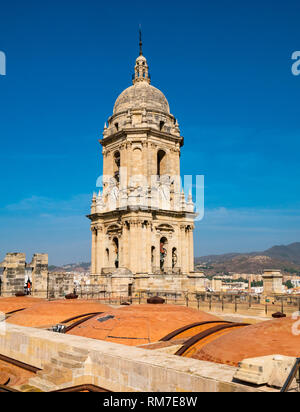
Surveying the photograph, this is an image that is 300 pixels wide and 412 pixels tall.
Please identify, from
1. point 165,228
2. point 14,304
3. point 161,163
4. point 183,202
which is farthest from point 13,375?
point 161,163

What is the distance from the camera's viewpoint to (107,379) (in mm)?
8938

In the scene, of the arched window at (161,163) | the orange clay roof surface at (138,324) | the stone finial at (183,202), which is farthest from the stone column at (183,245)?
the orange clay roof surface at (138,324)

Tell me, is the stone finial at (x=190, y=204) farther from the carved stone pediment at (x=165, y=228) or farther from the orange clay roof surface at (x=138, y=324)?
the orange clay roof surface at (x=138, y=324)

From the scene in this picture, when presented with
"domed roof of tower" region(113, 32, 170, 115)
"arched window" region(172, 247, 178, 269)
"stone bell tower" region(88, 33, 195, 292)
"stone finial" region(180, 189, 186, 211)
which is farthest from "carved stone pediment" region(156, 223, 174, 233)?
"domed roof of tower" region(113, 32, 170, 115)

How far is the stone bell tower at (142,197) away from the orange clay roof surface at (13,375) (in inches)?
1150

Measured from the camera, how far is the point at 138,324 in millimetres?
13758

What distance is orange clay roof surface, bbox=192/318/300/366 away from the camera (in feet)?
30.7

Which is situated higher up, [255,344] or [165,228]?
[165,228]

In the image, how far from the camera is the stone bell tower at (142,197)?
42.5m

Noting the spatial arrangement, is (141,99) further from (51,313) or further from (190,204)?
(51,313)

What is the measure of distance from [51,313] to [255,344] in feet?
35.6
